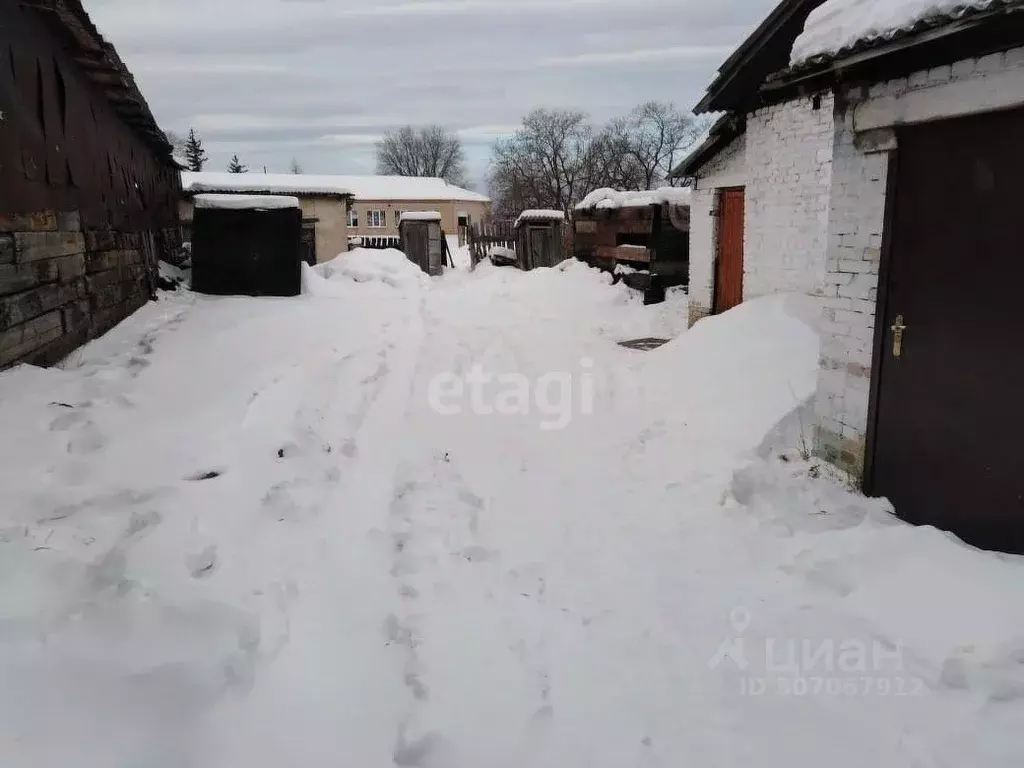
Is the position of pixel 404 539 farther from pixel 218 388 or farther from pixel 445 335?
pixel 445 335

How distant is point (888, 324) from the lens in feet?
14.5

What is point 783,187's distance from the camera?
8.85m

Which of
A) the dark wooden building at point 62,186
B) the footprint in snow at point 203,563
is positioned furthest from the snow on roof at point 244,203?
the footprint in snow at point 203,563

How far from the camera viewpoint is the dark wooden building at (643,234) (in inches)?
499

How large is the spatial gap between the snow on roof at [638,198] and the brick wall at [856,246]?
26.4 ft

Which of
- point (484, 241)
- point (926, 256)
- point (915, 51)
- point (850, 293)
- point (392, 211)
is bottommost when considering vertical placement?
point (850, 293)

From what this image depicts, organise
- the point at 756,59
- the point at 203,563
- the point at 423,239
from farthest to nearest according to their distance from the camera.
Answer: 1. the point at 423,239
2. the point at 756,59
3. the point at 203,563

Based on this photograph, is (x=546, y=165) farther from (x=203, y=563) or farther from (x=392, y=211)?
(x=203, y=563)

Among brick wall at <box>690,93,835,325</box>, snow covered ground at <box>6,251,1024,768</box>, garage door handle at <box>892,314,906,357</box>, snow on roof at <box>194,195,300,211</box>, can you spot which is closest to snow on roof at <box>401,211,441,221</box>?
snow on roof at <box>194,195,300,211</box>

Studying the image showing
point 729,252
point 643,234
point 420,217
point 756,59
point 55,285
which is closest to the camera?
point 55,285

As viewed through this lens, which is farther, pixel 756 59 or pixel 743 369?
pixel 756 59

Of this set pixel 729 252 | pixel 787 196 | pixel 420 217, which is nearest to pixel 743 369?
pixel 787 196

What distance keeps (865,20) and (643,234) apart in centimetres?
973

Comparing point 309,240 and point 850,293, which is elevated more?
point 309,240
